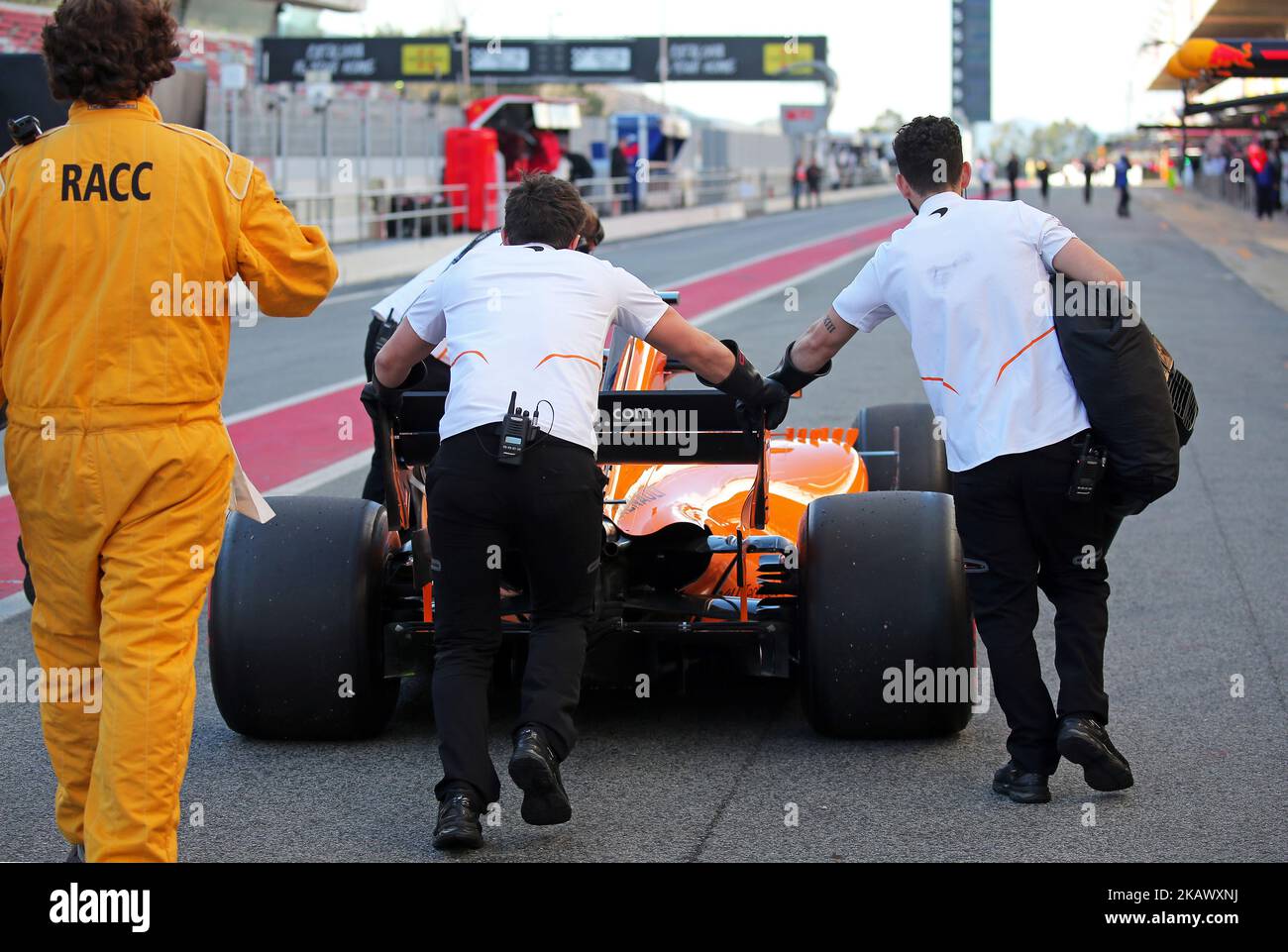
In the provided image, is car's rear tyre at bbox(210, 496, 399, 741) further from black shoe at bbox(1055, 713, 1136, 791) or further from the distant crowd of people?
the distant crowd of people

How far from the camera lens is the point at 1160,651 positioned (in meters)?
6.62

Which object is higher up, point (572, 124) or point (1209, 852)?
point (572, 124)

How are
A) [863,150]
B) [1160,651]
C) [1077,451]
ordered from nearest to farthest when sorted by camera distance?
1. [1077,451]
2. [1160,651]
3. [863,150]

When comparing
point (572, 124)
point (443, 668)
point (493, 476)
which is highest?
point (572, 124)

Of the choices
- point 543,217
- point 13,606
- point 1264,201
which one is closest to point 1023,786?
point 543,217

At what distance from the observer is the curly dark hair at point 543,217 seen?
4711 mm

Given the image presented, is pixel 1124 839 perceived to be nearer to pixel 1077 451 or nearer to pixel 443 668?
pixel 1077 451

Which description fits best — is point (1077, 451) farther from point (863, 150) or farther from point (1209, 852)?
point (863, 150)

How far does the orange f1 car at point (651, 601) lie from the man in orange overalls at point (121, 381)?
4.24ft

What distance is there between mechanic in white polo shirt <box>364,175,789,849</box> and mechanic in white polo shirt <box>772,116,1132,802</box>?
75cm

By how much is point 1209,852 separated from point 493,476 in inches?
81.0
